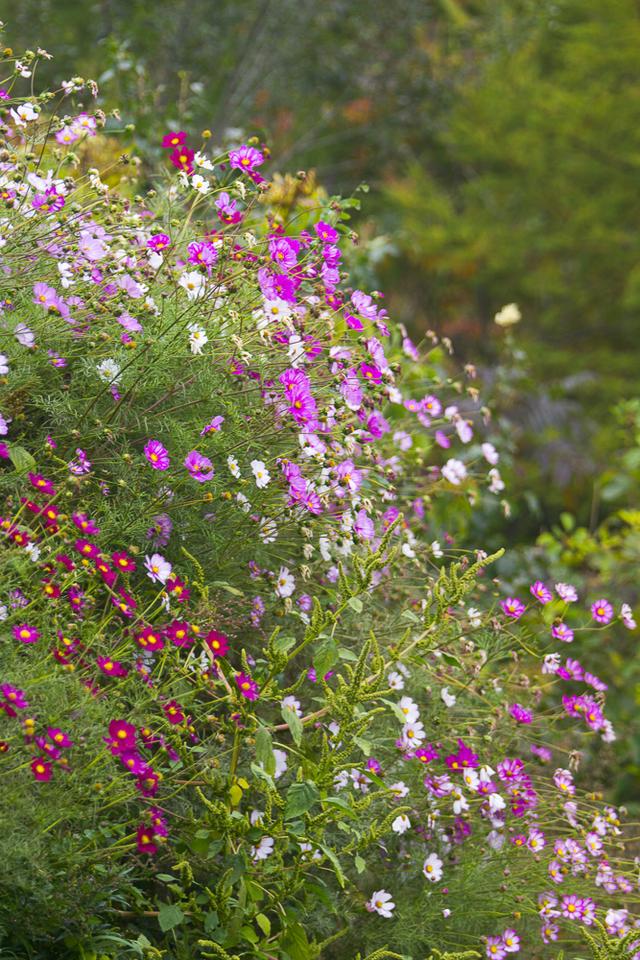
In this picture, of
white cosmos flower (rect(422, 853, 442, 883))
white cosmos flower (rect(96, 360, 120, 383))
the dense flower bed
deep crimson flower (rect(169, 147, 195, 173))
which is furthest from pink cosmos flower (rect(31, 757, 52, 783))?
deep crimson flower (rect(169, 147, 195, 173))

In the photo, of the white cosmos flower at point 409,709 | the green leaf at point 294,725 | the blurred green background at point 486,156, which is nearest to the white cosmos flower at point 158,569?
the green leaf at point 294,725

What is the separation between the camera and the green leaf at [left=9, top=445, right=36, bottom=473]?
204 centimetres

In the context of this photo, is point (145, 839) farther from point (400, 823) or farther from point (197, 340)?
point (197, 340)

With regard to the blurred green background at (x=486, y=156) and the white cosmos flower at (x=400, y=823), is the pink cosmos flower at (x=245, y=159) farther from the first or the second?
the blurred green background at (x=486, y=156)

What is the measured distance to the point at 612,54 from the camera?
42.3 ft

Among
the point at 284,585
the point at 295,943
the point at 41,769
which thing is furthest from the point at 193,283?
the point at 295,943

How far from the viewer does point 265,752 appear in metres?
1.87

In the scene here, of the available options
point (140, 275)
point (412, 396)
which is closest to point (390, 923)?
point (140, 275)

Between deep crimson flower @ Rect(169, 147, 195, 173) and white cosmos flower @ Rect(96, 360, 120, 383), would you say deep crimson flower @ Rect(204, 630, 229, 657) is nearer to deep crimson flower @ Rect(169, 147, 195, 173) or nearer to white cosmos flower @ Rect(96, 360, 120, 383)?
white cosmos flower @ Rect(96, 360, 120, 383)

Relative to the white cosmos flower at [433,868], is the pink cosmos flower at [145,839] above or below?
above

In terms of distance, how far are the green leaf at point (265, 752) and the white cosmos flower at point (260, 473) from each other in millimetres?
503

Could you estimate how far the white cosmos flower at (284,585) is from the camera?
2.29 metres

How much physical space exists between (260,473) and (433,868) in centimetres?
87

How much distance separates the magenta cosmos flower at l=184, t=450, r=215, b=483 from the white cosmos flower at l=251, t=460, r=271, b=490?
9 centimetres
